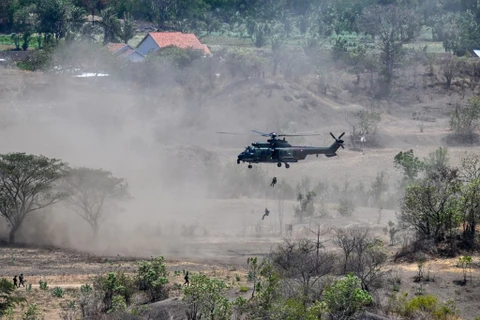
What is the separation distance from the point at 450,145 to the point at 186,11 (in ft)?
191

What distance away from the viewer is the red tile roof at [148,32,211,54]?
428 feet

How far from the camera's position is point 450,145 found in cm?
10100

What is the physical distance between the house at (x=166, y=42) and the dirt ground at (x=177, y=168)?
17193mm

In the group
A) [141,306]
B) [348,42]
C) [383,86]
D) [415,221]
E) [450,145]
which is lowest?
[141,306]

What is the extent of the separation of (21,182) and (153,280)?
21.1 m

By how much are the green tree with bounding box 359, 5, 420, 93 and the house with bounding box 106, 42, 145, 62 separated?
25850mm

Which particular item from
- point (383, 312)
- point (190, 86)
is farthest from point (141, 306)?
point (190, 86)

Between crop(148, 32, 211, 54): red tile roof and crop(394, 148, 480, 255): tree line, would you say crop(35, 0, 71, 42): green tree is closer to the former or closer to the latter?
crop(148, 32, 211, 54): red tile roof

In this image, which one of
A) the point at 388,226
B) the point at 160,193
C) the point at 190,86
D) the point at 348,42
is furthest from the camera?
the point at 348,42

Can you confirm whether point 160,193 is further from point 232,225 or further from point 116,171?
point 232,225

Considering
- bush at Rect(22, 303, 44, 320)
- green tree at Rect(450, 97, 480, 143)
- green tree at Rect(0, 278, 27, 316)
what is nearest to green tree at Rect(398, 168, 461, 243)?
A: bush at Rect(22, 303, 44, 320)

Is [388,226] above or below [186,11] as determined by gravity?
below

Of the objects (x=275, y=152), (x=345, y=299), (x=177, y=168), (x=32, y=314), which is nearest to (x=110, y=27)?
(x=177, y=168)

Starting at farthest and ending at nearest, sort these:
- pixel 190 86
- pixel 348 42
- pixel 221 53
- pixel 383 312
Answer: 1. pixel 348 42
2. pixel 221 53
3. pixel 190 86
4. pixel 383 312
